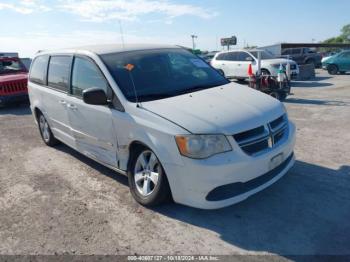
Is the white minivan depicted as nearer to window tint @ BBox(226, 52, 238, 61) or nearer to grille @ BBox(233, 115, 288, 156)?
grille @ BBox(233, 115, 288, 156)

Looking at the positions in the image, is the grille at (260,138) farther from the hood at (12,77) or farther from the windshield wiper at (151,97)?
the hood at (12,77)

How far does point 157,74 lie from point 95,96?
Result: 89 centimetres

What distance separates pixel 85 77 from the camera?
4523 millimetres

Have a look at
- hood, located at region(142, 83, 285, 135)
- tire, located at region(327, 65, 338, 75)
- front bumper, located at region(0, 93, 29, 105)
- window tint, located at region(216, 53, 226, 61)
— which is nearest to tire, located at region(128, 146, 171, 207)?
hood, located at region(142, 83, 285, 135)

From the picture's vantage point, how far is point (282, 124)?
12.8ft

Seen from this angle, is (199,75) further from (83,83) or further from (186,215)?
(186,215)

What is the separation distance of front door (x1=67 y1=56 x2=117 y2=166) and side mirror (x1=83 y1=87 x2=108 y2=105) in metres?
0.14

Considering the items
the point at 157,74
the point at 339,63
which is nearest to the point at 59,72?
the point at 157,74

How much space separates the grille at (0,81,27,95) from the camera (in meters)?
11.1

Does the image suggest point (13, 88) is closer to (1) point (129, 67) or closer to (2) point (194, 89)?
(1) point (129, 67)

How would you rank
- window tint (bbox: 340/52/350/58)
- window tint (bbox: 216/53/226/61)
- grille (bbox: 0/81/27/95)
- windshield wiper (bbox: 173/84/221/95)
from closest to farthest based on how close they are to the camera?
1. windshield wiper (bbox: 173/84/221/95)
2. grille (bbox: 0/81/27/95)
3. window tint (bbox: 216/53/226/61)
4. window tint (bbox: 340/52/350/58)

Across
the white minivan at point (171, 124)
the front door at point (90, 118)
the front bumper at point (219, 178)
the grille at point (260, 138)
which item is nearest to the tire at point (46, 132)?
the white minivan at point (171, 124)

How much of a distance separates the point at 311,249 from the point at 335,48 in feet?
199

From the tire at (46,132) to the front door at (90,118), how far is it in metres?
1.55
